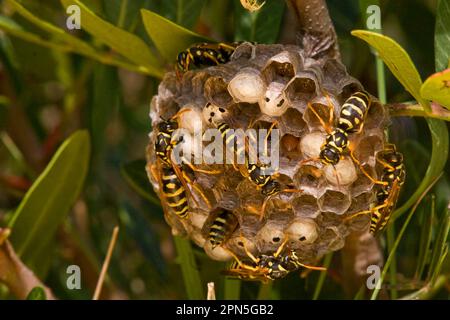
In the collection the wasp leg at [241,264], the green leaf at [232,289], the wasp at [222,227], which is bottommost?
the green leaf at [232,289]

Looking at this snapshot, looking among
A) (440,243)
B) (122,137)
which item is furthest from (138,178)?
(122,137)

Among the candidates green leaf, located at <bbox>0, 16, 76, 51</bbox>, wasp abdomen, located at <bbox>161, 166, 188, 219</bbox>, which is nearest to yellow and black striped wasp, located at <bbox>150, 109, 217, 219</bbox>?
wasp abdomen, located at <bbox>161, 166, 188, 219</bbox>

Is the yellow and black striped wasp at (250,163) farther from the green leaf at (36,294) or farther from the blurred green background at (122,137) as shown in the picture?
the green leaf at (36,294)

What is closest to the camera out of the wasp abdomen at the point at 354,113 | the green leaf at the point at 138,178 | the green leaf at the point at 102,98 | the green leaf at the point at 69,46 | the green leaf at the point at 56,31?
the wasp abdomen at the point at 354,113

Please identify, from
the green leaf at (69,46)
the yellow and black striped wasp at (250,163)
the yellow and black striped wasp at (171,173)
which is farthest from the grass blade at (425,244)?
the green leaf at (69,46)

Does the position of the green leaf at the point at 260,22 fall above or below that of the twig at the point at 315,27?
above

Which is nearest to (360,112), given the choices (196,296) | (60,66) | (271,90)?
(271,90)
